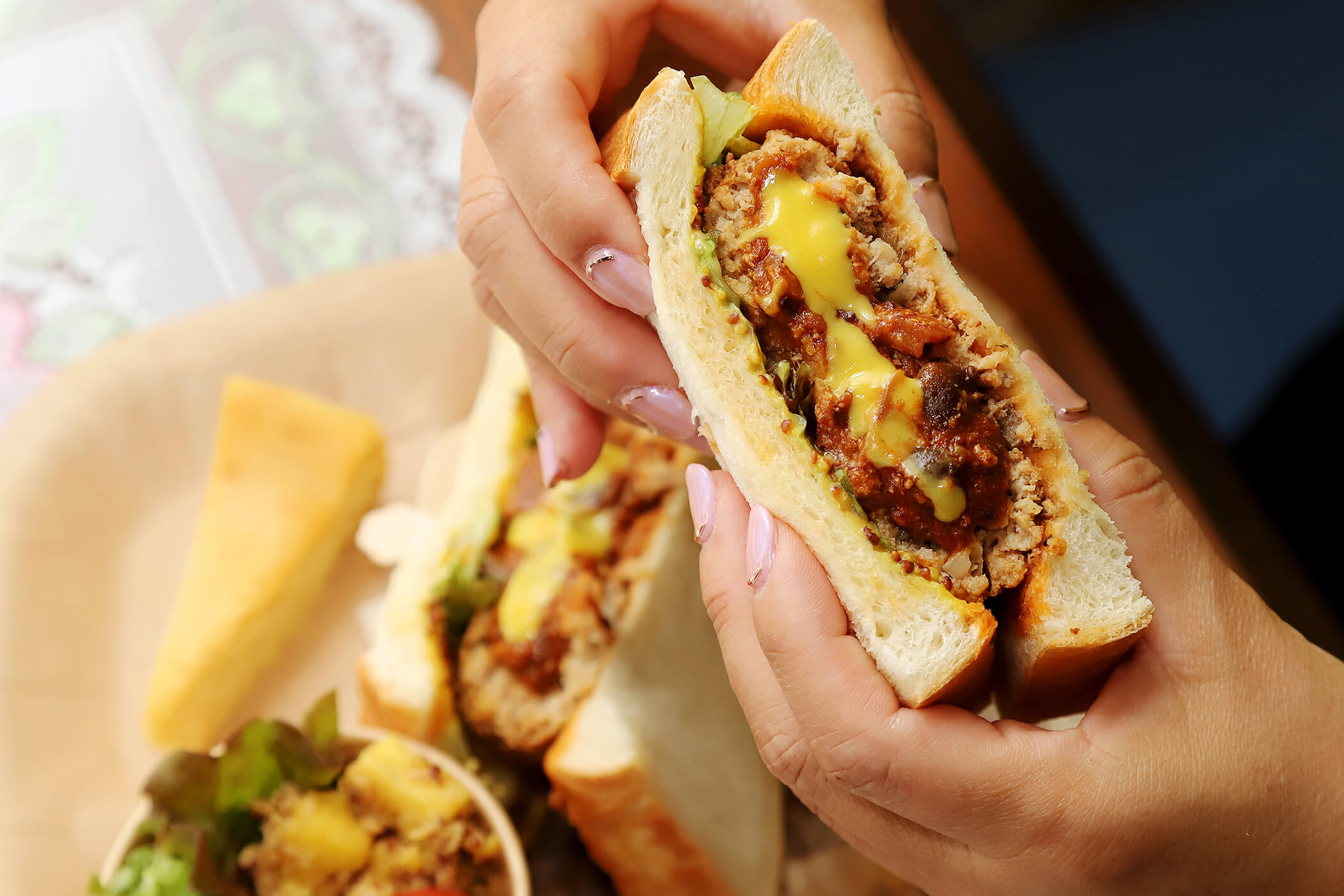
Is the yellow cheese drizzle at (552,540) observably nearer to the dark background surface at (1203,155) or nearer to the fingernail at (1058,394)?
the fingernail at (1058,394)

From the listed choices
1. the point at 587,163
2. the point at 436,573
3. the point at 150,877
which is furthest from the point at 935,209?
the point at 150,877

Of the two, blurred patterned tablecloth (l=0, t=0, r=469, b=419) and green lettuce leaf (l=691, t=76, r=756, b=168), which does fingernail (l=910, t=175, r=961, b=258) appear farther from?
blurred patterned tablecloth (l=0, t=0, r=469, b=419)

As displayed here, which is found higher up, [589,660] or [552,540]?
[552,540]

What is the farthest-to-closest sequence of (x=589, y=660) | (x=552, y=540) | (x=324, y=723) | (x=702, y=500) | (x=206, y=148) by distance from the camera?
(x=206, y=148) < (x=552, y=540) < (x=589, y=660) < (x=324, y=723) < (x=702, y=500)

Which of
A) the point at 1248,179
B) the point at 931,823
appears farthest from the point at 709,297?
the point at 1248,179

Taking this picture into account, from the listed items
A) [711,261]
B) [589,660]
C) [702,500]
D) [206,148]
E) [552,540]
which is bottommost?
[589,660]

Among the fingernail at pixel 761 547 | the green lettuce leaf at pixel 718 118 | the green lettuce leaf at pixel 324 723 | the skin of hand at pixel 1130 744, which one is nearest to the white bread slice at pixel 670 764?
the green lettuce leaf at pixel 324 723

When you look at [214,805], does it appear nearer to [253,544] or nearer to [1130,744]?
[253,544]
